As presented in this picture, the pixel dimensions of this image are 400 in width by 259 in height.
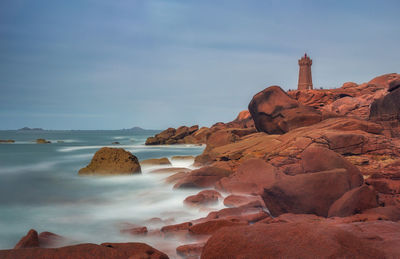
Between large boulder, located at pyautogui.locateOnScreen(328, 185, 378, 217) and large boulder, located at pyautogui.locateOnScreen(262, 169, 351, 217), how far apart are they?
23cm

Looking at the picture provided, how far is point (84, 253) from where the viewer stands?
13.0 feet

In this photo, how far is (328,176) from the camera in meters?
6.80

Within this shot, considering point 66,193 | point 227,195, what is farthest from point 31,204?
point 227,195

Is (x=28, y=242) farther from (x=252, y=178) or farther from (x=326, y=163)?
(x=326, y=163)

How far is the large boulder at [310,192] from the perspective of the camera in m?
6.61

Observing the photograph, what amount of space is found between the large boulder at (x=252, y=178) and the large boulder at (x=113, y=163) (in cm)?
569

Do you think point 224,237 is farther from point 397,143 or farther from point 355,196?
point 397,143

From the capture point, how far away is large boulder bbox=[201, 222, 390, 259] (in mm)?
3336

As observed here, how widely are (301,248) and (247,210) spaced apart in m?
4.11

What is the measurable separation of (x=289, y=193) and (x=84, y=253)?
4.51 metres

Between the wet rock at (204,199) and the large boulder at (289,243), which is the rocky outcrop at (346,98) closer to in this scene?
the wet rock at (204,199)

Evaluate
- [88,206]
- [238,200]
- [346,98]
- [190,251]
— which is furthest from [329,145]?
[346,98]

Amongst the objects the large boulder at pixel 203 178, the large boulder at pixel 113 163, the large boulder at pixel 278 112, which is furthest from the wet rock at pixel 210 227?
the large boulder at pixel 278 112

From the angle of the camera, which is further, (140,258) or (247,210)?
(247,210)
